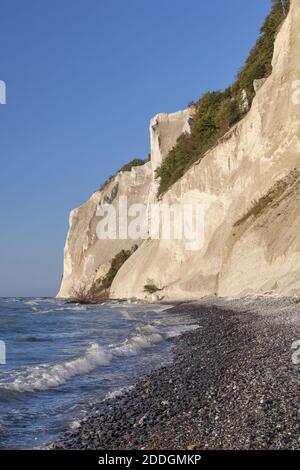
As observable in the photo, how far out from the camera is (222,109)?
40875mm

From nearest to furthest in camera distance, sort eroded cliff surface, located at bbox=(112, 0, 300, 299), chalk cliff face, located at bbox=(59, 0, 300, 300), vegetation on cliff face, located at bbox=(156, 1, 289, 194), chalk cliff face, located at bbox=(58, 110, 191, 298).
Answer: eroded cliff surface, located at bbox=(112, 0, 300, 299)
chalk cliff face, located at bbox=(59, 0, 300, 300)
vegetation on cliff face, located at bbox=(156, 1, 289, 194)
chalk cliff face, located at bbox=(58, 110, 191, 298)

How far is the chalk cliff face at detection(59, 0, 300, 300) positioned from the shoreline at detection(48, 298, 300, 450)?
27.9 ft

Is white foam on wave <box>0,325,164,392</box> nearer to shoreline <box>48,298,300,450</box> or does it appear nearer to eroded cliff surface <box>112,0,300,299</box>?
shoreline <box>48,298,300,450</box>

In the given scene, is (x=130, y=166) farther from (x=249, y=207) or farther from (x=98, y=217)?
(x=249, y=207)

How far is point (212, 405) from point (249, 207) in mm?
24816

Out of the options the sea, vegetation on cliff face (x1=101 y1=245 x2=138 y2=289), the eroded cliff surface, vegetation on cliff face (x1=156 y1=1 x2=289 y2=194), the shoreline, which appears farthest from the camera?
vegetation on cliff face (x1=101 y1=245 x2=138 y2=289)

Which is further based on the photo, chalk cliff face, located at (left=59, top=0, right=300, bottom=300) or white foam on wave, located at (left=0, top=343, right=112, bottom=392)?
chalk cliff face, located at (left=59, top=0, right=300, bottom=300)

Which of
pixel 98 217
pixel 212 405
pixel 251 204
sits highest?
pixel 98 217

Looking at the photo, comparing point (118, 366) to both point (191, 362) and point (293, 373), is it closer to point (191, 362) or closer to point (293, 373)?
point (191, 362)

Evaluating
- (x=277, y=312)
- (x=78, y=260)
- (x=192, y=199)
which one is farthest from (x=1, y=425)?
(x=78, y=260)

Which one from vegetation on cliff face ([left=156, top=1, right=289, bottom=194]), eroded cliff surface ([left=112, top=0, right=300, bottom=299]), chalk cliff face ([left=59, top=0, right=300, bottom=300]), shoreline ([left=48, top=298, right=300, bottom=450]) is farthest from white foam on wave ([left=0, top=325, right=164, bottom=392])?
vegetation on cliff face ([left=156, top=1, right=289, bottom=194])

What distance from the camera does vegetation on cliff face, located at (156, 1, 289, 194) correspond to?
128 ft

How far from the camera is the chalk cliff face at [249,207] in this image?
81.9ft

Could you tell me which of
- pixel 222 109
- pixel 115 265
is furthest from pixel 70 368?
pixel 115 265
